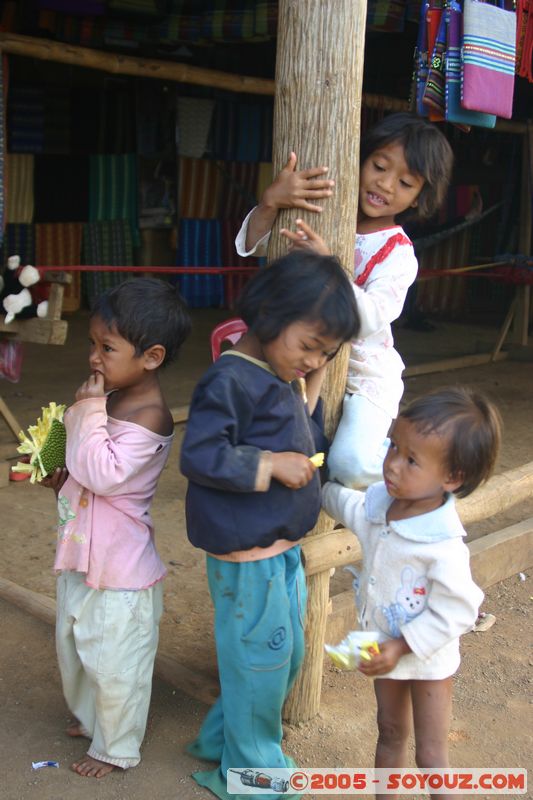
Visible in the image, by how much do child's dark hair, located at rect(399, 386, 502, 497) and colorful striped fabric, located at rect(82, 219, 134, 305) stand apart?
7.15 metres

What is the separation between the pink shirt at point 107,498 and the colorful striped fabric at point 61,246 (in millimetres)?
6465

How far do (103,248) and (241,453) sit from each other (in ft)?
23.8

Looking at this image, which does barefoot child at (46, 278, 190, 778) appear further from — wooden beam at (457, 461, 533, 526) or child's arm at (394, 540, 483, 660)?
wooden beam at (457, 461, 533, 526)

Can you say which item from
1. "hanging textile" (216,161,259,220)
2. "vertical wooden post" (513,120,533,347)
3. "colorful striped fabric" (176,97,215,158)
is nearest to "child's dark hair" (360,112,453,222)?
"vertical wooden post" (513,120,533,347)

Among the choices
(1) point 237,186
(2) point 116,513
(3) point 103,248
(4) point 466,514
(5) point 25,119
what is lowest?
(4) point 466,514

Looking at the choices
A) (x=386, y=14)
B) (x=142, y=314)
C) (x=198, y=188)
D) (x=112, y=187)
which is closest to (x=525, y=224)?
(x=386, y=14)

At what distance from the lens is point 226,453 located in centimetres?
188

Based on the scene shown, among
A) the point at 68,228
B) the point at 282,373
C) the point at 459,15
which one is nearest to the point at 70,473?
the point at 282,373

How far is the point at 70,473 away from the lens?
2.19 m

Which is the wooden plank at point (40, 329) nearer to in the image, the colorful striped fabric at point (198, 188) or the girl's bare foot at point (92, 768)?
the girl's bare foot at point (92, 768)

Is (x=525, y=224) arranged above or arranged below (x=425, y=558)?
above

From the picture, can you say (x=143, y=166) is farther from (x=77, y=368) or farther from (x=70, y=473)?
(x=70, y=473)

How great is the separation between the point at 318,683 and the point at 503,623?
1.09 meters

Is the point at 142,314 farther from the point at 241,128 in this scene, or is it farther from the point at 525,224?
the point at 241,128
